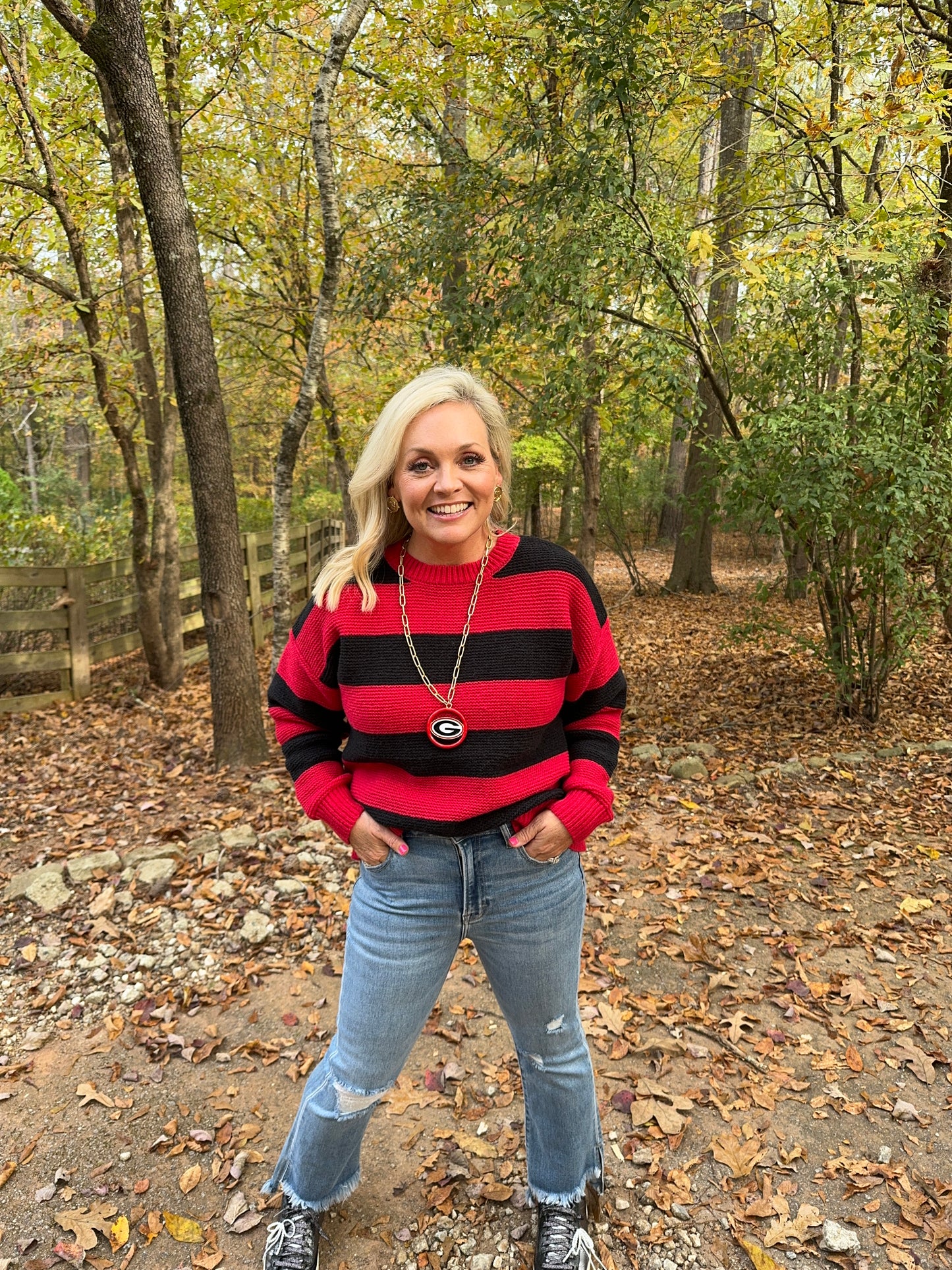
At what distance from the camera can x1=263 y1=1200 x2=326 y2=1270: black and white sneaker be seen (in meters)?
2.03

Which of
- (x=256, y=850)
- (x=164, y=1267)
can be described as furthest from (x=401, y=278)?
(x=164, y=1267)

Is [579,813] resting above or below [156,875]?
above

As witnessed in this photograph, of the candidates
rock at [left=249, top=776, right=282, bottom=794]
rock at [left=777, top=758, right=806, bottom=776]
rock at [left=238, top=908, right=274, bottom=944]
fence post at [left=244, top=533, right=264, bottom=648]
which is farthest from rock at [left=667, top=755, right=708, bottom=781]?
fence post at [left=244, top=533, right=264, bottom=648]

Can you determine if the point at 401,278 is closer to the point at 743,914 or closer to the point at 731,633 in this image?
the point at 731,633

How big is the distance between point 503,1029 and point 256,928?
129cm

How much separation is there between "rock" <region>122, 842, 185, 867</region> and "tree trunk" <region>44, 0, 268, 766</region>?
41.2 inches

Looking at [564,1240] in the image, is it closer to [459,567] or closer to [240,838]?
[459,567]

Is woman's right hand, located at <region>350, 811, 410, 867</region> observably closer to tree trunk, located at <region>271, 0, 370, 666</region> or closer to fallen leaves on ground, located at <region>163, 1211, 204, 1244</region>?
fallen leaves on ground, located at <region>163, 1211, 204, 1244</region>

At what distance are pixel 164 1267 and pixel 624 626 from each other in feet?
29.5

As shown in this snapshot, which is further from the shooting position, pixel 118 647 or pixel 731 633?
pixel 118 647

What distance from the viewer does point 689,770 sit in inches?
213

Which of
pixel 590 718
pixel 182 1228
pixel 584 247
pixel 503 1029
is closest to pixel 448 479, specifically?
pixel 590 718

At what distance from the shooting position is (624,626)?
1046 centimetres

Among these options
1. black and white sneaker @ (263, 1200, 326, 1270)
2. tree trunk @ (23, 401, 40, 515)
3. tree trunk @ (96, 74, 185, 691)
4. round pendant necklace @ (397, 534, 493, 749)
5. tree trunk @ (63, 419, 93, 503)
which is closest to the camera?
round pendant necklace @ (397, 534, 493, 749)
